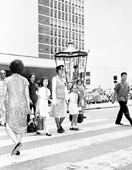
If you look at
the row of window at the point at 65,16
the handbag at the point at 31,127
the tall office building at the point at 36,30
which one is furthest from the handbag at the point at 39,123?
the row of window at the point at 65,16

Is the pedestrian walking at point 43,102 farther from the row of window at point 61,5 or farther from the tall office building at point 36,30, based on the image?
the row of window at point 61,5

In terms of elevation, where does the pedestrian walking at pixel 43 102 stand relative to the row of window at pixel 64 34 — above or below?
below

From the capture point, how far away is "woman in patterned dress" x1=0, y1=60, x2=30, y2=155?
562cm

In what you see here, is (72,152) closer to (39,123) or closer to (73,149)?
(73,149)

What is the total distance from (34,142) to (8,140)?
0.73 metres

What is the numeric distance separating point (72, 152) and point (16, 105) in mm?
1368

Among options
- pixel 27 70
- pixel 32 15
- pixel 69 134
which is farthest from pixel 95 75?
pixel 69 134

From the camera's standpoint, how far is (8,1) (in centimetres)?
7006

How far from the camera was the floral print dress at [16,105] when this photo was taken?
5629 millimetres

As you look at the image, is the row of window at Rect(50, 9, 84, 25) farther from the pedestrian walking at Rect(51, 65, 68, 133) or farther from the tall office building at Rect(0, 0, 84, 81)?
the pedestrian walking at Rect(51, 65, 68, 133)

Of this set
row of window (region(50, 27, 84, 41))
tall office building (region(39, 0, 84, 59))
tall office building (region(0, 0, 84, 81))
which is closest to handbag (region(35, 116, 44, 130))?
tall office building (region(0, 0, 84, 81))

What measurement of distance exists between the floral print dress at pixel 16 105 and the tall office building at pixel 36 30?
15570 mm

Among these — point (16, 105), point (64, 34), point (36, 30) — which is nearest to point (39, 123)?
point (16, 105)

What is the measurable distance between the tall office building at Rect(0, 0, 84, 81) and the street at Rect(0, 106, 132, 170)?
14.1 metres
